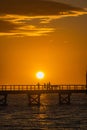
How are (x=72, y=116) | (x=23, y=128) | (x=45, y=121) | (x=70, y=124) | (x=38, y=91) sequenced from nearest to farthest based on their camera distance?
(x=23, y=128) → (x=70, y=124) → (x=45, y=121) → (x=72, y=116) → (x=38, y=91)

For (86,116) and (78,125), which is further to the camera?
(86,116)

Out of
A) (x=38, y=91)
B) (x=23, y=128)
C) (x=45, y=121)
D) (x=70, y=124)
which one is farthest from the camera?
(x=38, y=91)

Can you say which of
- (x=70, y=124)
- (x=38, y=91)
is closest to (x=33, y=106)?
(x=38, y=91)

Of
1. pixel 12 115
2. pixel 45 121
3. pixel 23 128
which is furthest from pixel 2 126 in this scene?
pixel 12 115

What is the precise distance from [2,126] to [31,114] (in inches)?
776

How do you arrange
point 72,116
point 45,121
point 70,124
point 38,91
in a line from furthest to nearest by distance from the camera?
point 38,91 < point 72,116 < point 45,121 < point 70,124

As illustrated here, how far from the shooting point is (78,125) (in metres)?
78.2

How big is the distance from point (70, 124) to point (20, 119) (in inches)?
438

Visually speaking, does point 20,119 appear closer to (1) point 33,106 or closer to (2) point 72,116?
(2) point 72,116

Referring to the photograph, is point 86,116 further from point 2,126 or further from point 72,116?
point 2,126

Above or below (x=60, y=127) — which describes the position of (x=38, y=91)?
above

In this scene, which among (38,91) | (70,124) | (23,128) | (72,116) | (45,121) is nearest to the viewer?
(23,128)

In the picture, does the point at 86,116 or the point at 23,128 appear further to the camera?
the point at 86,116

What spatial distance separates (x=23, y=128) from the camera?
243ft
